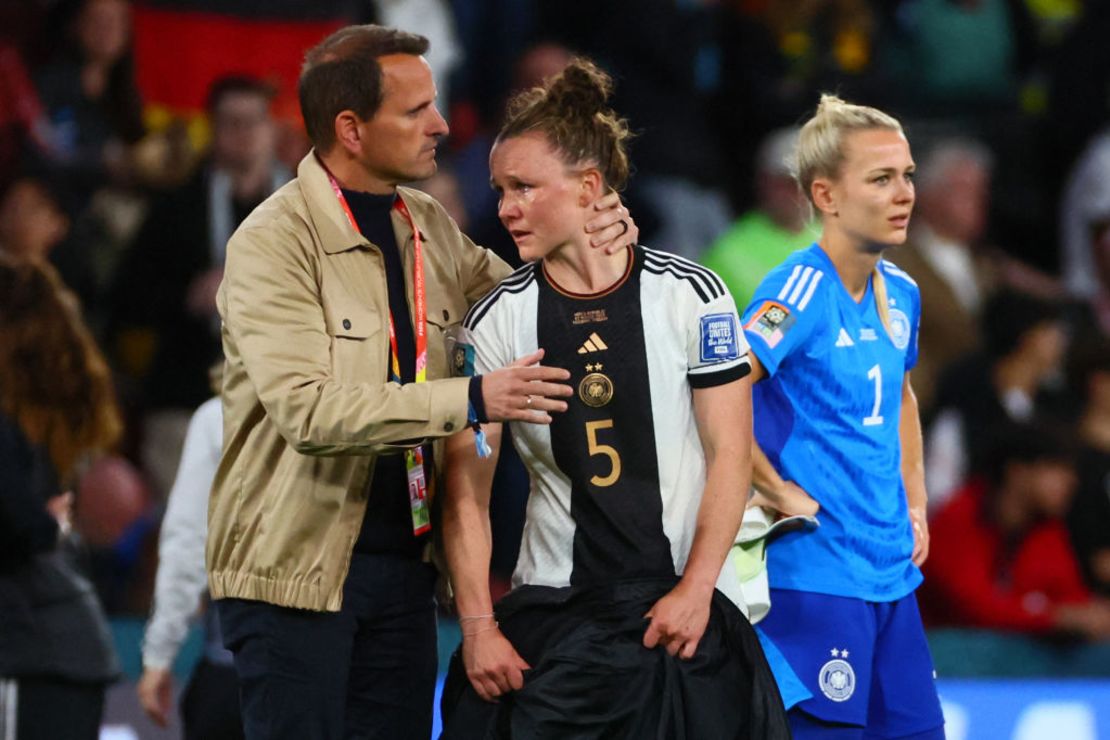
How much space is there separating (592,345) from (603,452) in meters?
0.23

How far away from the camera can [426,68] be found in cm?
451

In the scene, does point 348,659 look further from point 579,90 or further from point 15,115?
point 15,115

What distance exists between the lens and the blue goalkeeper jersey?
4766mm

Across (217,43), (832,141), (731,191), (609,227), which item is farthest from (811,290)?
(731,191)

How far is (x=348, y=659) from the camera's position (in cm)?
438

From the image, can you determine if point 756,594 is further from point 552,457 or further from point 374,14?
point 374,14

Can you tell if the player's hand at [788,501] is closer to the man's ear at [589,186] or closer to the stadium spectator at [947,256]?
the man's ear at [589,186]

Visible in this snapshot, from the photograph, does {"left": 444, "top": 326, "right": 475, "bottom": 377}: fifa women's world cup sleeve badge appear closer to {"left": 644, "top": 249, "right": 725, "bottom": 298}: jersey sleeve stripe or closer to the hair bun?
{"left": 644, "top": 249, "right": 725, "bottom": 298}: jersey sleeve stripe

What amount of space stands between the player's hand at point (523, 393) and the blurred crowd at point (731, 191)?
3509mm

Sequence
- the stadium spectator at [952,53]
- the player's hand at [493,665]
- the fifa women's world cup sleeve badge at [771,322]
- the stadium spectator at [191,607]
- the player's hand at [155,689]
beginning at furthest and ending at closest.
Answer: the stadium spectator at [952,53] < the player's hand at [155,689] < the stadium spectator at [191,607] < the fifa women's world cup sleeve badge at [771,322] < the player's hand at [493,665]

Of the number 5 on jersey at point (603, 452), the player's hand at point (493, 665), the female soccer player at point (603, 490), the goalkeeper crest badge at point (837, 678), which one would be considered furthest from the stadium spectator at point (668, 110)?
the player's hand at point (493, 665)

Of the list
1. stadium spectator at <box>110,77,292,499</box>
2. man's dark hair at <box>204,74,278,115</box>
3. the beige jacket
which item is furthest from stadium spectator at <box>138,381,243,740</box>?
man's dark hair at <box>204,74,278,115</box>

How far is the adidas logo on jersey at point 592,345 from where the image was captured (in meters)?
4.28

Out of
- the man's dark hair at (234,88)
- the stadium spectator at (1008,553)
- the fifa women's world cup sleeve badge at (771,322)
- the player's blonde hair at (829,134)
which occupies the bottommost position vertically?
the stadium spectator at (1008,553)
